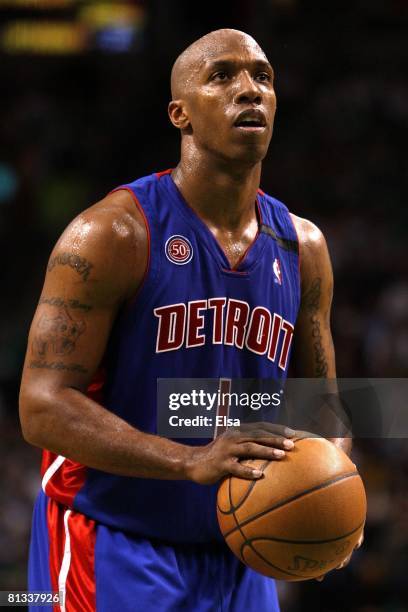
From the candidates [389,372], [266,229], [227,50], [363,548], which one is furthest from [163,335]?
[389,372]

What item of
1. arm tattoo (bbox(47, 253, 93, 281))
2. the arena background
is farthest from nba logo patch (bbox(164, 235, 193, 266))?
the arena background

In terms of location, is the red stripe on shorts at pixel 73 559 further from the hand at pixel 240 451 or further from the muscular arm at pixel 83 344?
the hand at pixel 240 451

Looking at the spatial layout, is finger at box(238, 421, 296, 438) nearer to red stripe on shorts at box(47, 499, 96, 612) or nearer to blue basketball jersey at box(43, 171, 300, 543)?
blue basketball jersey at box(43, 171, 300, 543)

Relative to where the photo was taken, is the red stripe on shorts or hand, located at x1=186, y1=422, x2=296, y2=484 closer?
hand, located at x1=186, y1=422, x2=296, y2=484

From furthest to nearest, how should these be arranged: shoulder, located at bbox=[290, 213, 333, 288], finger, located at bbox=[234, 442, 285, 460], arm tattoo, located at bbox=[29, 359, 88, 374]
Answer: shoulder, located at bbox=[290, 213, 333, 288] < arm tattoo, located at bbox=[29, 359, 88, 374] < finger, located at bbox=[234, 442, 285, 460]

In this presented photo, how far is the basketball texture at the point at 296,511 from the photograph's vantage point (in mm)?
2885

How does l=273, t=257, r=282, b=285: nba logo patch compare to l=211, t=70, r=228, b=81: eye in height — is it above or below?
below

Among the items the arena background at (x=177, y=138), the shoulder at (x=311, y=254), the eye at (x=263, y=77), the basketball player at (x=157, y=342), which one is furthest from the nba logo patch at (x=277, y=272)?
the arena background at (x=177, y=138)

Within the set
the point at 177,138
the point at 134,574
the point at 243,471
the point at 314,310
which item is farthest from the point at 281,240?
the point at 177,138

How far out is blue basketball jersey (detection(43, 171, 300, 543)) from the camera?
3.33m

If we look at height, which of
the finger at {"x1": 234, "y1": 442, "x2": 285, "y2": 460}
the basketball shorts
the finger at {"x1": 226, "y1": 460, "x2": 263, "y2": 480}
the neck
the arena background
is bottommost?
the basketball shorts

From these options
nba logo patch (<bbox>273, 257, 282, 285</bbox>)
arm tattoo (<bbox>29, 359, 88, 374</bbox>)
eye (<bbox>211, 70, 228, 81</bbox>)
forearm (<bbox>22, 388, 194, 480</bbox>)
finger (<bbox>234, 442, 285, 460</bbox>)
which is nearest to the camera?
finger (<bbox>234, 442, 285, 460</bbox>)

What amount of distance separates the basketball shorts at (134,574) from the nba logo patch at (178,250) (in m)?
0.84

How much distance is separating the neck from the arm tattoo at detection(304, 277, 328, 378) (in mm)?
396
